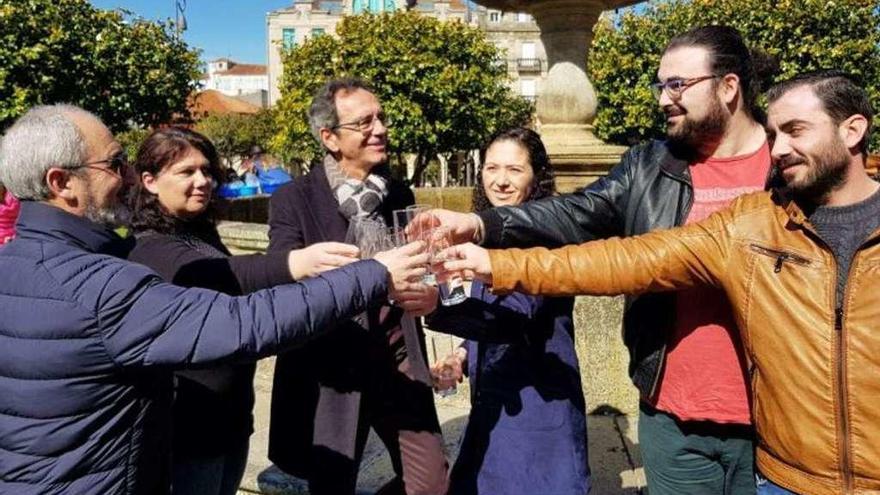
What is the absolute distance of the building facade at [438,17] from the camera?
198 ft

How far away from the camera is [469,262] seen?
238 cm

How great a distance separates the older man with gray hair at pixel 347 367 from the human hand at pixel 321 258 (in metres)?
0.36

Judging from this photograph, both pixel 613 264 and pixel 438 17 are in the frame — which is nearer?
pixel 613 264

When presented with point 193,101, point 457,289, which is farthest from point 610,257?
point 193,101

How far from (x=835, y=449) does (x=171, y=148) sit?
2492 mm

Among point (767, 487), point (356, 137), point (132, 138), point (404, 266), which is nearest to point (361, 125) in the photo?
point (356, 137)

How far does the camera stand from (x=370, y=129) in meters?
3.12

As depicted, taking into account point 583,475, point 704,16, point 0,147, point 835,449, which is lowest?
point 583,475

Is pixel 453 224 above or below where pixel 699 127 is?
below

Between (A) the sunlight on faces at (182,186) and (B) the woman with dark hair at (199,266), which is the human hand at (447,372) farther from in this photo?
(A) the sunlight on faces at (182,186)

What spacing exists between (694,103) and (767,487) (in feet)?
4.09

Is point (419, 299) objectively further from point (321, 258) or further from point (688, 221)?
point (688, 221)

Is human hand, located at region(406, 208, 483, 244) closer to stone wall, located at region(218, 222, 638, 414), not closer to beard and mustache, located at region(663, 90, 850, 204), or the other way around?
beard and mustache, located at region(663, 90, 850, 204)

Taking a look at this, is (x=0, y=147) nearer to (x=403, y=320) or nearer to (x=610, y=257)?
(x=403, y=320)
